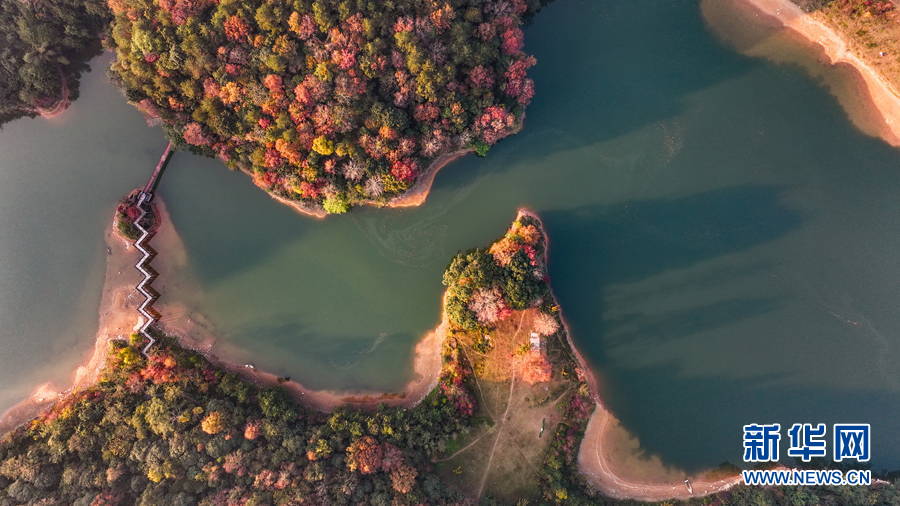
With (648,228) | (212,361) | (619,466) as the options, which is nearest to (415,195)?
(648,228)

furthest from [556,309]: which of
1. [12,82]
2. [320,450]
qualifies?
[12,82]

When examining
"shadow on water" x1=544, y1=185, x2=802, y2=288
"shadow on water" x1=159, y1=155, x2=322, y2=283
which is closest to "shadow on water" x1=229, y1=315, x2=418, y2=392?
"shadow on water" x1=159, y1=155, x2=322, y2=283

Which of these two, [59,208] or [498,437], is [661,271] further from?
[59,208]

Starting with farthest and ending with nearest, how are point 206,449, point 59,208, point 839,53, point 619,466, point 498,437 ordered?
point 59,208
point 619,466
point 839,53
point 498,437
point 206,449

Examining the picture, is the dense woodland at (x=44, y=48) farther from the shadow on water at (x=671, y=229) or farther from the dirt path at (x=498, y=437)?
the dirt path at (x=498, y=437)

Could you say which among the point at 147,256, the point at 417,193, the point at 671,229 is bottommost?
the point at 147,256

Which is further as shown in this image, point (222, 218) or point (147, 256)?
point (222, 218)

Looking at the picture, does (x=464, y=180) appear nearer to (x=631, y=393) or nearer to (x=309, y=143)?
(x=309, y=143)

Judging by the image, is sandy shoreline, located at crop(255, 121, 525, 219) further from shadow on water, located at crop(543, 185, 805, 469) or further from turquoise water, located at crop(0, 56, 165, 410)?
turquoise water, located at crop(0, 56, 165, 410)
